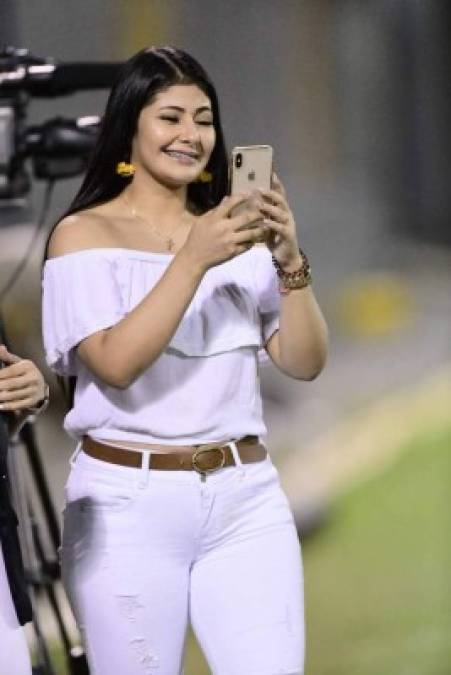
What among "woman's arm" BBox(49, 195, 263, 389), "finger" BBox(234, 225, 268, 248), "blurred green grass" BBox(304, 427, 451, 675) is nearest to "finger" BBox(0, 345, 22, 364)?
"woman's arm" BBox(49, 195, 263, 389)

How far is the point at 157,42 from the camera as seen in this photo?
3068mm

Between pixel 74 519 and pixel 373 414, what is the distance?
4.49 ft

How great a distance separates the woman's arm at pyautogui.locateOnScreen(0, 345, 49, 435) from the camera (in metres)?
1.98

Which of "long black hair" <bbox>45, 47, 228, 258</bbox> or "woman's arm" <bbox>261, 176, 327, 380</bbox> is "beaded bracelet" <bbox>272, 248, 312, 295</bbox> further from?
"long black hair" <bbox>45, 47, 228, 258</bbox>

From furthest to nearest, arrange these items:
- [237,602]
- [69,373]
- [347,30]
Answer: [347,30] < [69,373] < [237,602]

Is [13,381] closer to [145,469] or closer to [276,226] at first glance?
[145,469]

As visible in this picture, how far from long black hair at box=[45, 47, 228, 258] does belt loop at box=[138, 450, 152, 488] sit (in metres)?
0.42

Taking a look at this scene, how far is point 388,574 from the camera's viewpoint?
3.46 m

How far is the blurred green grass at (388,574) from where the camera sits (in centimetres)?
338

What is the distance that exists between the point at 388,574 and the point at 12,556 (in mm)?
1743

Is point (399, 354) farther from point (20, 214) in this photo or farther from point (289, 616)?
point (289, 616)

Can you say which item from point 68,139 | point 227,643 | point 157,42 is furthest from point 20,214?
point 227,643

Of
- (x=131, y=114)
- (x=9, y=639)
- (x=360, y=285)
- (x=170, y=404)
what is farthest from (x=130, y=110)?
(x=360, y=285)

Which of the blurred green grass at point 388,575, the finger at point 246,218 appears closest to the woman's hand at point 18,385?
the finger at point 246,218
